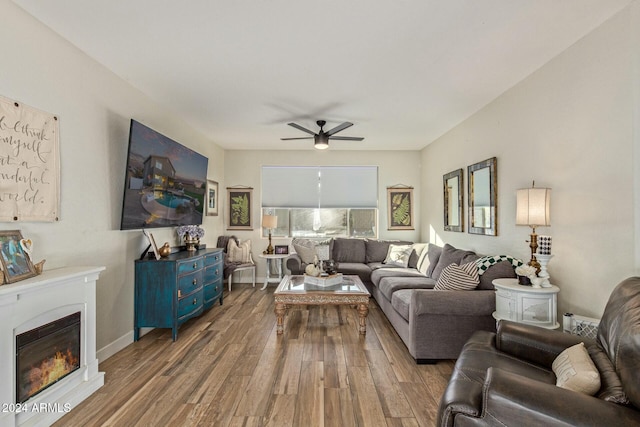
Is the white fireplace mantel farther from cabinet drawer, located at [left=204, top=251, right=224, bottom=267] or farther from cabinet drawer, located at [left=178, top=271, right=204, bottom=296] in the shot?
cabinet drawer, located at [left=204, top=251, right=224, bottom=267]

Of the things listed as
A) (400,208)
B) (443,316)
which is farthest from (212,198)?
(443,316)

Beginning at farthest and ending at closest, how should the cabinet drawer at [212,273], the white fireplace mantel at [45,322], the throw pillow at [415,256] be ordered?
the throw pillow at [415,256]
the cabinet drawer at [212,273]
the white fireplace mantel at [45,322]

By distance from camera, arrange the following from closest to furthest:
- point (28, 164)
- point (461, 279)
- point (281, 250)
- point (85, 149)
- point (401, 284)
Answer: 1. point (28, 164)
2. point (85, 149)
3. point (461, 279)
4. point (401, 284)
5. point (281, 250)

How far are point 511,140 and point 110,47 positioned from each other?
394 centimetres

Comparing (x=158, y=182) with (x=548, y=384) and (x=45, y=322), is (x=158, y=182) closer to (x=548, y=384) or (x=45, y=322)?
(x=45, y=322)

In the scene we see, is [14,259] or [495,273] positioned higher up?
[14,259]

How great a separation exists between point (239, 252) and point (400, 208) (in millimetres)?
3329

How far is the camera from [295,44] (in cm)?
254

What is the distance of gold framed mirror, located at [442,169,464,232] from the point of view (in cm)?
459

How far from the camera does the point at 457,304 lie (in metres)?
2.87

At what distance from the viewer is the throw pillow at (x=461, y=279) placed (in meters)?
3.01

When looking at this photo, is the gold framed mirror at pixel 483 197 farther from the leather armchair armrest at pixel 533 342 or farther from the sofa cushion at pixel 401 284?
the leather armchair armrest at pixel 533 342

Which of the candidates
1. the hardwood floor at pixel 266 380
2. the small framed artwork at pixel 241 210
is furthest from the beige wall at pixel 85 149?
the small framed artwork at pixel 241 210

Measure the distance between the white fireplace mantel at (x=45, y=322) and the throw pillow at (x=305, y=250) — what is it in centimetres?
357
